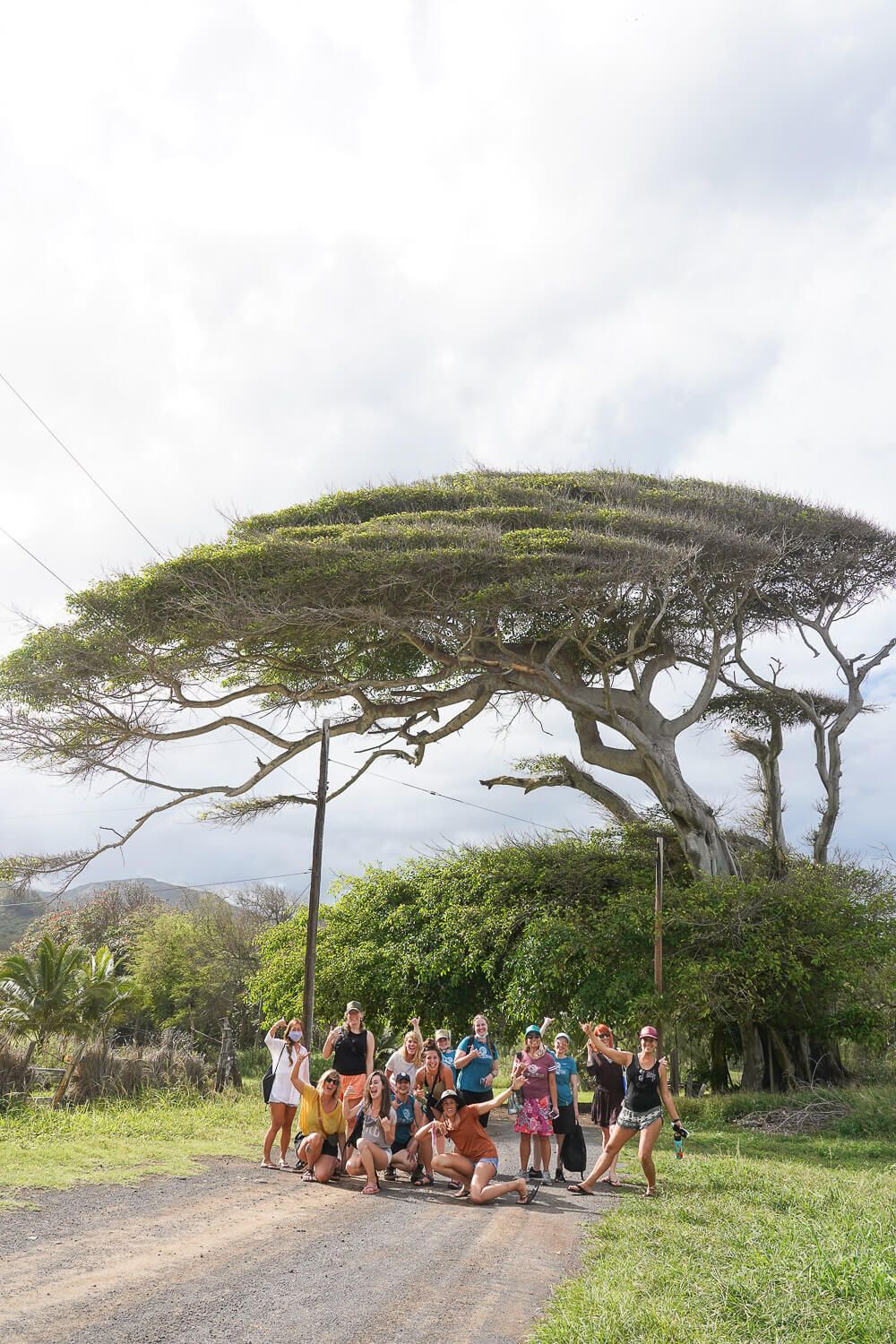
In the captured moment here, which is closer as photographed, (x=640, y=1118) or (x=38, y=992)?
(x=640, y=1118)

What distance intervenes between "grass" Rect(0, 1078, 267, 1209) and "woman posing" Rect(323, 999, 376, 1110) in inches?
70.2

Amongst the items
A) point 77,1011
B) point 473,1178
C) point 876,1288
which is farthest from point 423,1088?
point 77,1011

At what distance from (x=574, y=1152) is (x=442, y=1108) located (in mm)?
1960

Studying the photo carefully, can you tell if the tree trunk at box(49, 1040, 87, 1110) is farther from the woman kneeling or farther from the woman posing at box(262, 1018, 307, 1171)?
the woman kneeling

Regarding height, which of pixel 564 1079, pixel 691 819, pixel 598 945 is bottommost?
pixel 564 1079

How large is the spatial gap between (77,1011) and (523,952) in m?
8.75

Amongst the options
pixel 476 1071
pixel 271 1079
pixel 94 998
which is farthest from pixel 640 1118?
pixel 94 998

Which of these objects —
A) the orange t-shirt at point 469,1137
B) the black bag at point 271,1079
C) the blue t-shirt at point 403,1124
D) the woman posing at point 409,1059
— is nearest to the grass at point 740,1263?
the orange t-shirt at point 469,1137

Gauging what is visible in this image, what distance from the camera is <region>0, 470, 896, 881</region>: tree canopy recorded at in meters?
16.3

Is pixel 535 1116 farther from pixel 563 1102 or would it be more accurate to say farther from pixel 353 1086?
pixel 353 1086

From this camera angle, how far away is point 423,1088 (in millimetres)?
11016

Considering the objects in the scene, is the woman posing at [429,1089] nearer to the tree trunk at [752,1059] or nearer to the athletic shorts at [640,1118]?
the athletic shorts at [640,1118]

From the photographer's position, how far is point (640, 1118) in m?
9.62

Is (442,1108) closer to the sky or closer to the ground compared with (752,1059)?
closer to the ground
